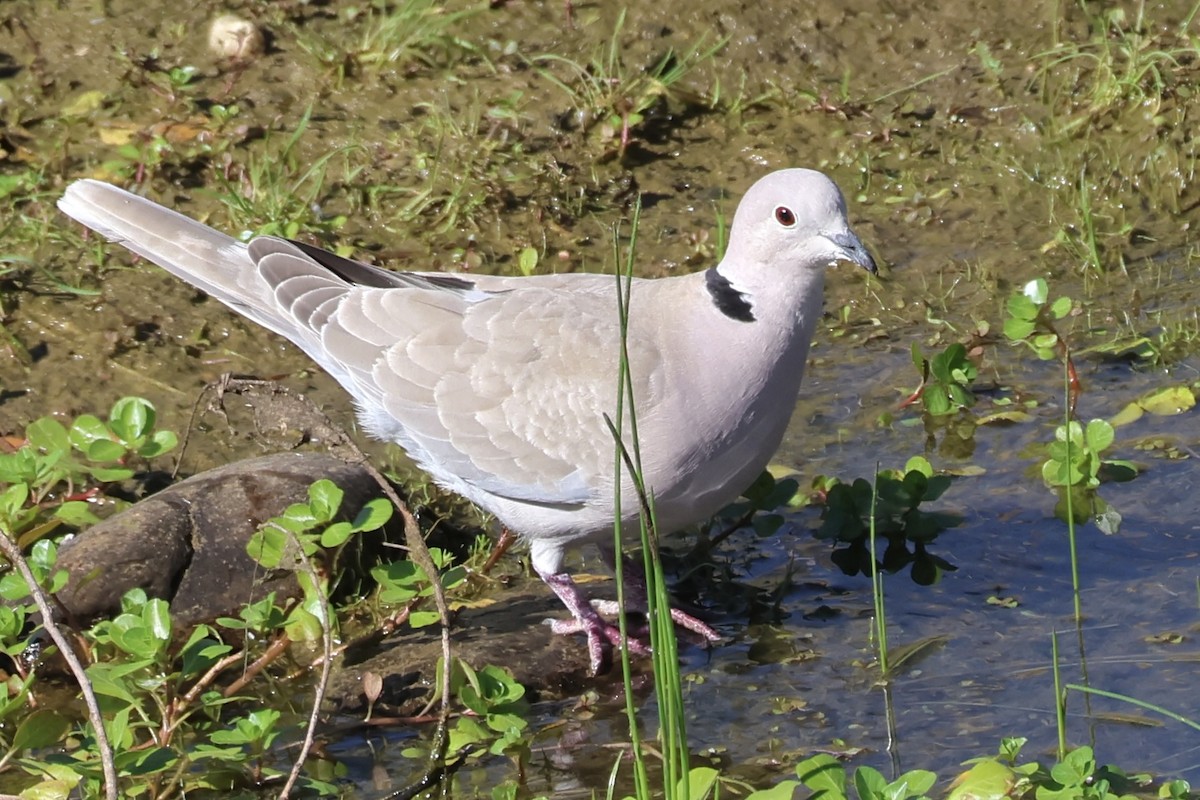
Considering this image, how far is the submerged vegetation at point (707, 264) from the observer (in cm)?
377

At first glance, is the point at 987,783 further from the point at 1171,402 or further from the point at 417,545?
the point at 1171,402

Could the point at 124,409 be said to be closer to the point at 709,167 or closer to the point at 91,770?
the point at 91,770

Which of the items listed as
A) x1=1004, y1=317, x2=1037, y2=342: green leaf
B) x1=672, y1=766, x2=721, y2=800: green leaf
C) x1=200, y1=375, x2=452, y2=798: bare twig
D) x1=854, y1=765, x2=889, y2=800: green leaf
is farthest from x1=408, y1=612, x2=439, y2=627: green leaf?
x1=1004, y1=317, x2=1037, y2=342: green leaf

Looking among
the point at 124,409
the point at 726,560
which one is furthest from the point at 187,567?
the point at 726,560

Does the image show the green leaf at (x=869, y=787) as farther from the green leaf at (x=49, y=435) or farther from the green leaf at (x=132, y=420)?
the green leaf at (x=49, y=435)

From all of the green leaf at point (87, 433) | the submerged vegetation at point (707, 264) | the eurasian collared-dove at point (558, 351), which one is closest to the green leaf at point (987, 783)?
the submerged vegetation at point (707, 264)

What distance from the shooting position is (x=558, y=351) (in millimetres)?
4242

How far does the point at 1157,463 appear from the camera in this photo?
4777mm

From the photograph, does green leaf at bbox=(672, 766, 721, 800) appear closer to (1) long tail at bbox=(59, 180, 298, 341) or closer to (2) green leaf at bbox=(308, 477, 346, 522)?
(2) green leaf at bbox=(308, 477, 346, 522)

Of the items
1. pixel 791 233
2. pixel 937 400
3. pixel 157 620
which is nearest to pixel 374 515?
pixel 157 620

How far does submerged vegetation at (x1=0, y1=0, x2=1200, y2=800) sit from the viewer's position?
3.77m

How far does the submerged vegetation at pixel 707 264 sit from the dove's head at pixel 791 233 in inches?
26.0

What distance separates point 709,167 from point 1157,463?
2224 millimetres

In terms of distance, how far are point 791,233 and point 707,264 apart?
75.6 inches
